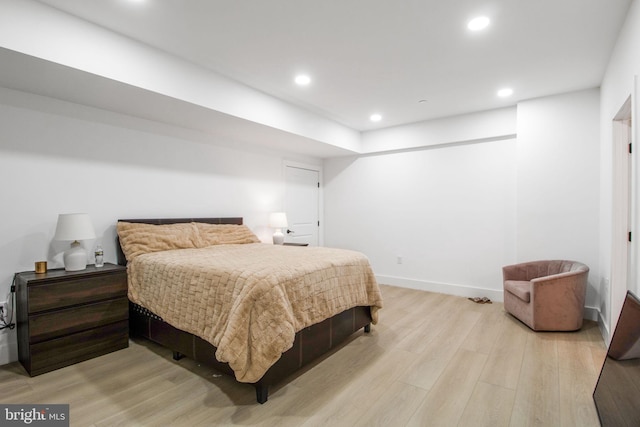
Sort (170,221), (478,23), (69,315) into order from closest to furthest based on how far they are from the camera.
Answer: (478,23)
(69,315)
(170,221)

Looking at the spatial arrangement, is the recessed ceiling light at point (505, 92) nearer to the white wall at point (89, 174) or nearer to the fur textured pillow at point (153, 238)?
the white wall at point (89, 174)

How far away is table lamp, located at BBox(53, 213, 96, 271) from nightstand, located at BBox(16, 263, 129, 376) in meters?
0.09

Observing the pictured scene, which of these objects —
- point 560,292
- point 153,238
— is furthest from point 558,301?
A: point 153,238

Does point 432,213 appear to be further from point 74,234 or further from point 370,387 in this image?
point 74,234

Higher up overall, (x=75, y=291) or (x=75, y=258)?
(x=75, y=258)

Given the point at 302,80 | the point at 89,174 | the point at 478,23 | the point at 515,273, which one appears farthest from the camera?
the point at 515,273

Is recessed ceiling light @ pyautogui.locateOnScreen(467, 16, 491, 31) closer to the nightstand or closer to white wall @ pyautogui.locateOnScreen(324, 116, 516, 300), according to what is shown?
white wall @ pyautogui.locateOnScreen(324, 116, 516, 300)

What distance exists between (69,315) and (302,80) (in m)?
2.90

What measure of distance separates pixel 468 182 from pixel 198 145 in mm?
3618

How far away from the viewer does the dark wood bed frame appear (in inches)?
84.4

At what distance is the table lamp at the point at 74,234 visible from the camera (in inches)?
101

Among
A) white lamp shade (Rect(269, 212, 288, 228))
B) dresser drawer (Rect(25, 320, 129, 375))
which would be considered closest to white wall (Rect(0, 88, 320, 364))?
dresser drawer (Rect(25, 320, 129, 375))

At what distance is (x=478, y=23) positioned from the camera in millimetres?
2324

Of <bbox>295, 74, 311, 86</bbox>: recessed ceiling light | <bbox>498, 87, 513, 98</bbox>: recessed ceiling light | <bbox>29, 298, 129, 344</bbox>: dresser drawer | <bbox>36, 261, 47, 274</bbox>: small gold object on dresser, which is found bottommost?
<bbox>29, 298, 129, 344</bbox>: dresser drawer
